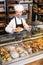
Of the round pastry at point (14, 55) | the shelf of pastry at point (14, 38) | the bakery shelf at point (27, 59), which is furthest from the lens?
the shelf of pastry at point (14, 38)

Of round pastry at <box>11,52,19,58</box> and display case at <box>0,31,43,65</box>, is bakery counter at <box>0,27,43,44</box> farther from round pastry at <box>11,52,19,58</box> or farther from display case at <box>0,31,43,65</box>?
round pastry at <box>11,52,19,58</box>

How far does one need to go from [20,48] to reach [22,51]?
6 centimetres

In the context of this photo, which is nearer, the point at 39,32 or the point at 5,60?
the point at 5,60

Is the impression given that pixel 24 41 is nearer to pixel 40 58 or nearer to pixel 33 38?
pixel 33 38

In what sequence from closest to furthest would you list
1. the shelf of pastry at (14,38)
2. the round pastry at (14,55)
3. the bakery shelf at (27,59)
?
the bakery shelf at (27,59), the round pastry at (14,55), the shelf of pastry at (14,38)

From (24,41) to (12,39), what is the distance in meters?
0.15

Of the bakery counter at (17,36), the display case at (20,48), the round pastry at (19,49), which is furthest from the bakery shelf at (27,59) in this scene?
the bakery counter at (17,36)

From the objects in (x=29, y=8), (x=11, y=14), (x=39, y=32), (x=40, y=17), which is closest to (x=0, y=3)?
(x=11, y=14)

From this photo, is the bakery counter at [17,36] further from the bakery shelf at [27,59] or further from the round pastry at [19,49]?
the bakery shelf at [27,59]

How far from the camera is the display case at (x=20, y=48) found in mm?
1521

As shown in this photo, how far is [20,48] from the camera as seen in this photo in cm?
177

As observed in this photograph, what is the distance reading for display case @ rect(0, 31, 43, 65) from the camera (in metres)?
1.52

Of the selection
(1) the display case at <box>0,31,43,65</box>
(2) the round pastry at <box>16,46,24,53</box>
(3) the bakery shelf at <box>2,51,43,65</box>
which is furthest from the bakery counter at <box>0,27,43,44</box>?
(3) the bakery shelf at <box>2,51,43,65</box>

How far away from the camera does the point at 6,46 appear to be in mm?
1660
